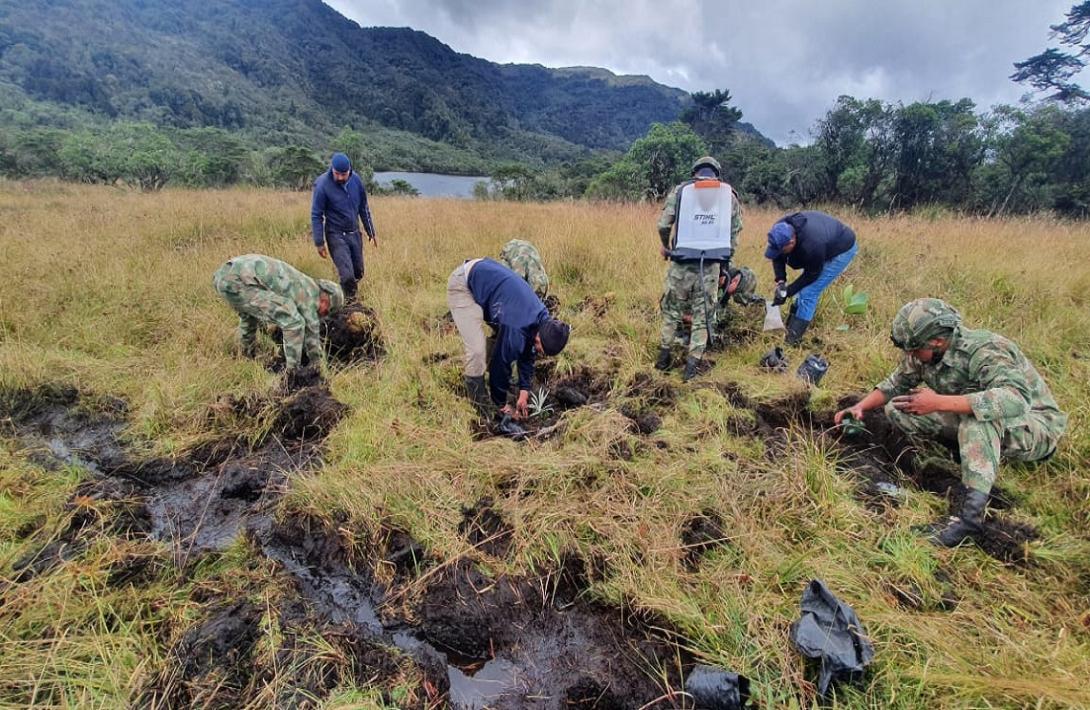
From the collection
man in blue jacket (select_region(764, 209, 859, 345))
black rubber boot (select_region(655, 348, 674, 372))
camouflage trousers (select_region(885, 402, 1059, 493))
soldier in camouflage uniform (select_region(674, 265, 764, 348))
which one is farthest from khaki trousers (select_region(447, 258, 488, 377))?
camouflage trousers (select_region(885, 402, 1059, 493))

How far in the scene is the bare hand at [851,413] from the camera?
2869 mm

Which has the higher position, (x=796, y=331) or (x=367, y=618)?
(x=796, y=331)

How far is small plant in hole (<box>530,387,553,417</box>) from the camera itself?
3330 mm

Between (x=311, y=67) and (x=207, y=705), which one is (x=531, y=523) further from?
(x=311, y=67)

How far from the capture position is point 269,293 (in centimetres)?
353

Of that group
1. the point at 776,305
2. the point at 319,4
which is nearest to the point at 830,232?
the point at 776,305

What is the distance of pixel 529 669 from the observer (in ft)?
6.10

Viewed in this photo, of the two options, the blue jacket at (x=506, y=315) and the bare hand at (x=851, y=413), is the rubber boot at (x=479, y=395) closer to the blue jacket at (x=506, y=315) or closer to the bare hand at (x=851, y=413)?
the blue jacket at (x=506, y=315)

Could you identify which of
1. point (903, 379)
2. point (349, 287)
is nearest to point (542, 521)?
point (903, 379)

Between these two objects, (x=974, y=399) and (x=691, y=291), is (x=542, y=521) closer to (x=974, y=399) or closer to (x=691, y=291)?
(x=974, y=399)

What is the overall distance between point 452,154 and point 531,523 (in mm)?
80890

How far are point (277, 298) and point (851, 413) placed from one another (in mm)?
4021

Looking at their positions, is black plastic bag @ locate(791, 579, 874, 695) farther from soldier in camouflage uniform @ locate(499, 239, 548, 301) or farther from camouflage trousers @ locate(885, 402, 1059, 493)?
soldier in camouflage uniform @ locate(499, 239, 548, 301)

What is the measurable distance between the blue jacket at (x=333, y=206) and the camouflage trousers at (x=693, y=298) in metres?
3.39
